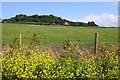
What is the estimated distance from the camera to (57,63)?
8750 millimetres

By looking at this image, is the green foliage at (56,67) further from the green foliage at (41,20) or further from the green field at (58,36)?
the green foliage at (41,20)

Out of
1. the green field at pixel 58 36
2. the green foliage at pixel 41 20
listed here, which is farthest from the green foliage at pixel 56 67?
the green foliage at pixel 41 20

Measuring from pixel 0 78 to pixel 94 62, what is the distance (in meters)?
2.35

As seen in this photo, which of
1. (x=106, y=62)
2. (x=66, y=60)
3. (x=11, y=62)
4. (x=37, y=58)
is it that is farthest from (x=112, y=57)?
(x=11, y=62)

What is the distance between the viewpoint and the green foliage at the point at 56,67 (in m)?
8.56

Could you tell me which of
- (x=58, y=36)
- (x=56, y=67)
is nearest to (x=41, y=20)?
(x=58, y=36)

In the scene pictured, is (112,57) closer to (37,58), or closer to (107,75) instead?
(107,75)

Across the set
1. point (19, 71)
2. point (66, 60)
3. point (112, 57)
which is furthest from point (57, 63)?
point (112, 57)

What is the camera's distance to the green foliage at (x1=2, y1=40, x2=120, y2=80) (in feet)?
28.1

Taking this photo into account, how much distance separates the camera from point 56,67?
8680 mm

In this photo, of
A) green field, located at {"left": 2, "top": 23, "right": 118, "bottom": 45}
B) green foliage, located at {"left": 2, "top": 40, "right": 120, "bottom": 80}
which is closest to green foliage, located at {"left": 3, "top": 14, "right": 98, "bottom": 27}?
green field, located at {"left": 2, "top": 23, "right": 118, "bottom": 45}

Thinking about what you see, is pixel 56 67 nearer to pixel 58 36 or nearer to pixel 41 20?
pixel 58 36

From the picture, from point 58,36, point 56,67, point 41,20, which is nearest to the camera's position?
point 56,67

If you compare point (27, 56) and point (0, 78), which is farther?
point (27, 56)
